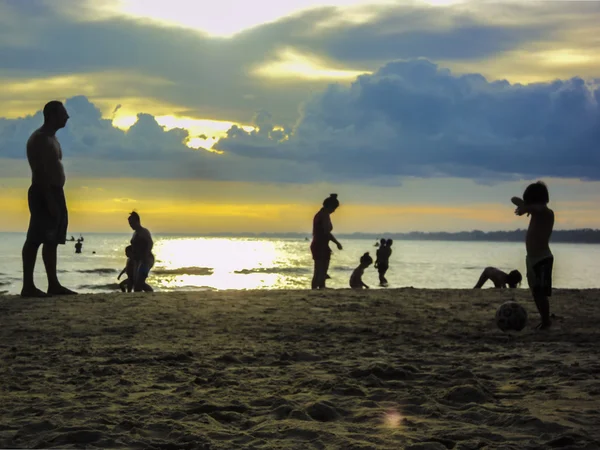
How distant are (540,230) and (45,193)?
7462 mm

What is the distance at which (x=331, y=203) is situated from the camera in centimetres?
1505

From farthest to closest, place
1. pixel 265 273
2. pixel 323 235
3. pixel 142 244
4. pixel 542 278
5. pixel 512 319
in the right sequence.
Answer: pixel 265 273 < pixel 142 244 < pixel 323 235 < pixel 542 278 < pixel 512 319

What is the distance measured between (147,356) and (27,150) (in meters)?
6.09

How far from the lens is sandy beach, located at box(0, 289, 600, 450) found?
4.27 metres

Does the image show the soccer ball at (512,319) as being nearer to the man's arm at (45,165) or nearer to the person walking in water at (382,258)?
the man's arm at (45,165)

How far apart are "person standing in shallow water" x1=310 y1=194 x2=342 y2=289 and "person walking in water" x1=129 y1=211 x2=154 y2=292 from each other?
3.50 m

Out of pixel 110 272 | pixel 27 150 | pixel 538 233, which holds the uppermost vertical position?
pixel 27 150

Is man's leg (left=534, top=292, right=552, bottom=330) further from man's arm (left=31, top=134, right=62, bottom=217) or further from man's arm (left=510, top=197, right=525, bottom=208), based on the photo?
man's arm (left=31, top=134, right=62, bottom=217)

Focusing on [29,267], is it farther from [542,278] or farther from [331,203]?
[542,278]

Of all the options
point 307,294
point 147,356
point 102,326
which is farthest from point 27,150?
point 147,356

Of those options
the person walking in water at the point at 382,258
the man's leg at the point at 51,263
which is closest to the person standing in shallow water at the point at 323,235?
the man's leg at the point at 51,263

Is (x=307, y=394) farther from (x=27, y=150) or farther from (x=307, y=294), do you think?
(x=27, y=150)

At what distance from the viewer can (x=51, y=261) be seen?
1162 cm

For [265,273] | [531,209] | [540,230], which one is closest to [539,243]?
[540,230]
